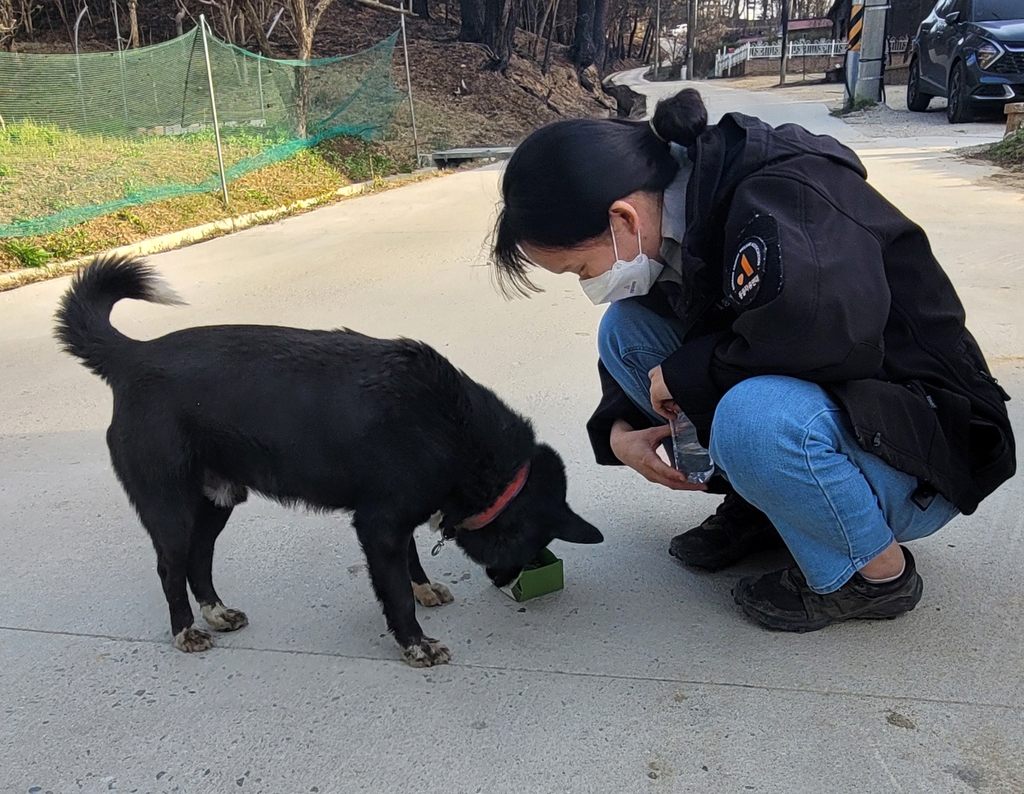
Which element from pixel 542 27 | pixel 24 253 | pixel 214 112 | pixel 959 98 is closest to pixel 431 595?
pixel 24 253

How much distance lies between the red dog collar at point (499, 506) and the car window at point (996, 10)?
11.3 metres

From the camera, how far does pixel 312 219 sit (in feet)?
26.3

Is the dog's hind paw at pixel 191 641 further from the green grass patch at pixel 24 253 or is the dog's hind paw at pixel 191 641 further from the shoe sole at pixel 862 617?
the green grass patch at pixel 24 253

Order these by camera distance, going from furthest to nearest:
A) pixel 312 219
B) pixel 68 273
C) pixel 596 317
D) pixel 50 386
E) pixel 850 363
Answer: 1. pixel 312 219
2. pixel 68 273
3. pixel 596 317
4. pixel 50 386
5. pixel 850 363

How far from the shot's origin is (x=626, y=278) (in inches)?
76.1

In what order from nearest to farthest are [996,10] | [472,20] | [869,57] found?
1. [996,10]
2. [869,57]
3. [472,20]

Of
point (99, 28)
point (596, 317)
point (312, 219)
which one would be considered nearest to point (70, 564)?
point (596, 317)

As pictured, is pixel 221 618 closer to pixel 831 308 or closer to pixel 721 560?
pixel 721 560

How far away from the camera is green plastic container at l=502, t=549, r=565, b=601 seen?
2.18 metres

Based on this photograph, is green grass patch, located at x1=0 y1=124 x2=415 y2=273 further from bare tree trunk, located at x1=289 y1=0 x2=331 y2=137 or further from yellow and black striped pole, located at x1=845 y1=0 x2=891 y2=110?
yellow and black striped pole, located at x1=845 y1=0 x2=891 y2=110

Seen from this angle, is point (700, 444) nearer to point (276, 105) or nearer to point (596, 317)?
point (596, 317)

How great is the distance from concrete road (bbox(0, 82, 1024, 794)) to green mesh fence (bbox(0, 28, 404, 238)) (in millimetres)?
4648

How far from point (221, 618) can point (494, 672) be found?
28.9 inches

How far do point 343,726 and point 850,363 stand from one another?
128 centimetres
